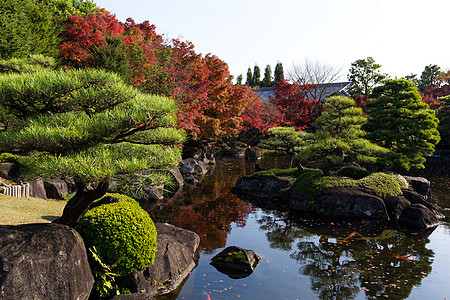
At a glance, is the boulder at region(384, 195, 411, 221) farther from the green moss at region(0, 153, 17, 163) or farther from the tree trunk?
the green moss at region(0, 153, 17, 163)

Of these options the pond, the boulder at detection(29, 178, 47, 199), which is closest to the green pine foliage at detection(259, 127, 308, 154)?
the pond

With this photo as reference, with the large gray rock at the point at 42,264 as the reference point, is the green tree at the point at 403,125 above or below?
above

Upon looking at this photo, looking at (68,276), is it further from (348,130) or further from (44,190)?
(348,130)

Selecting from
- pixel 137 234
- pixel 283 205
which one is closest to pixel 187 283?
pixel 137 234

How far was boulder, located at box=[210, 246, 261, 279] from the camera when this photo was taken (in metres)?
7.39

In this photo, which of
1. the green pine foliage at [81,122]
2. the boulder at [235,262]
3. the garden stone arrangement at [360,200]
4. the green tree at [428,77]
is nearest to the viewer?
the green pine foliage at [81,122]

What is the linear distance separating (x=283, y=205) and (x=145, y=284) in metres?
8.86

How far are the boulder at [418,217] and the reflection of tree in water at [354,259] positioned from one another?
1218 mm

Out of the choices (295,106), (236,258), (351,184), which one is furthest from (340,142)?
(295,106)

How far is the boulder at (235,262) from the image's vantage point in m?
7.39

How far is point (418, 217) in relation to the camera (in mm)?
11102

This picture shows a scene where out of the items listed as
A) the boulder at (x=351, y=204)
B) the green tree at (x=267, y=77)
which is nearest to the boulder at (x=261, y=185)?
the boulder at (x=351, y=204)

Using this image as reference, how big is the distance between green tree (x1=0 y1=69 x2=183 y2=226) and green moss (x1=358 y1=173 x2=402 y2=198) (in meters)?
9.60

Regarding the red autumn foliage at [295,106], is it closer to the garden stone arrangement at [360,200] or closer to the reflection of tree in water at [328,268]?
the garden stone arrangement at [360,200]
